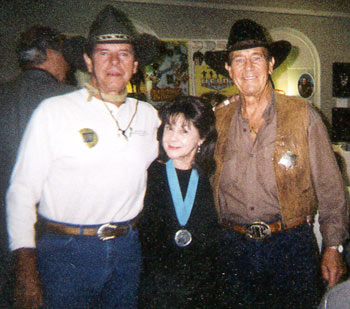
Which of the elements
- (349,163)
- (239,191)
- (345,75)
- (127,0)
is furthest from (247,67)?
(345,75)

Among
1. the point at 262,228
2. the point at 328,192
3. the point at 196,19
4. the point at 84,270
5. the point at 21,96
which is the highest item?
the point at 196,19

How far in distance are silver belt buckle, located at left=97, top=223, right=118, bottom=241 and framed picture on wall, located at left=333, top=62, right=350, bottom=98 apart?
20.2ft

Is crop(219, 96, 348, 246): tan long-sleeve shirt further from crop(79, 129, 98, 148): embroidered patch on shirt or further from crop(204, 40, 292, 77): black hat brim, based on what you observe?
crop(79, 129, 98, 148): embroidered patch on shirt

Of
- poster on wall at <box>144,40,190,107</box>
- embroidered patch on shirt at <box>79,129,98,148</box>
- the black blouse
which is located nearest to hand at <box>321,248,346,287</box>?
the black blouse

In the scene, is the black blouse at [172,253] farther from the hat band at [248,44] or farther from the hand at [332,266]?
the hat band at [248,44]

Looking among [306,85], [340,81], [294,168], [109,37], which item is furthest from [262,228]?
[340,81]

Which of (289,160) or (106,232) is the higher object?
(289,160)

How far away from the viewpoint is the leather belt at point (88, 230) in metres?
1.53

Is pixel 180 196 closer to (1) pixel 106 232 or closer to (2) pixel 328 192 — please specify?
(1) pixel 106 232

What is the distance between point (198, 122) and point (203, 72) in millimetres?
3724

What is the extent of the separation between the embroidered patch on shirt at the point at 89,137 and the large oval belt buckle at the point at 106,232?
1.43 feet

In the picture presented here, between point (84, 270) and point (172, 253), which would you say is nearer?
point (84, 270)

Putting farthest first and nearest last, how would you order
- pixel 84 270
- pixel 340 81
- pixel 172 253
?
pixel 340 81, pixel 172 253, pixel 84 270

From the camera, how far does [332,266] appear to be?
174 cm
